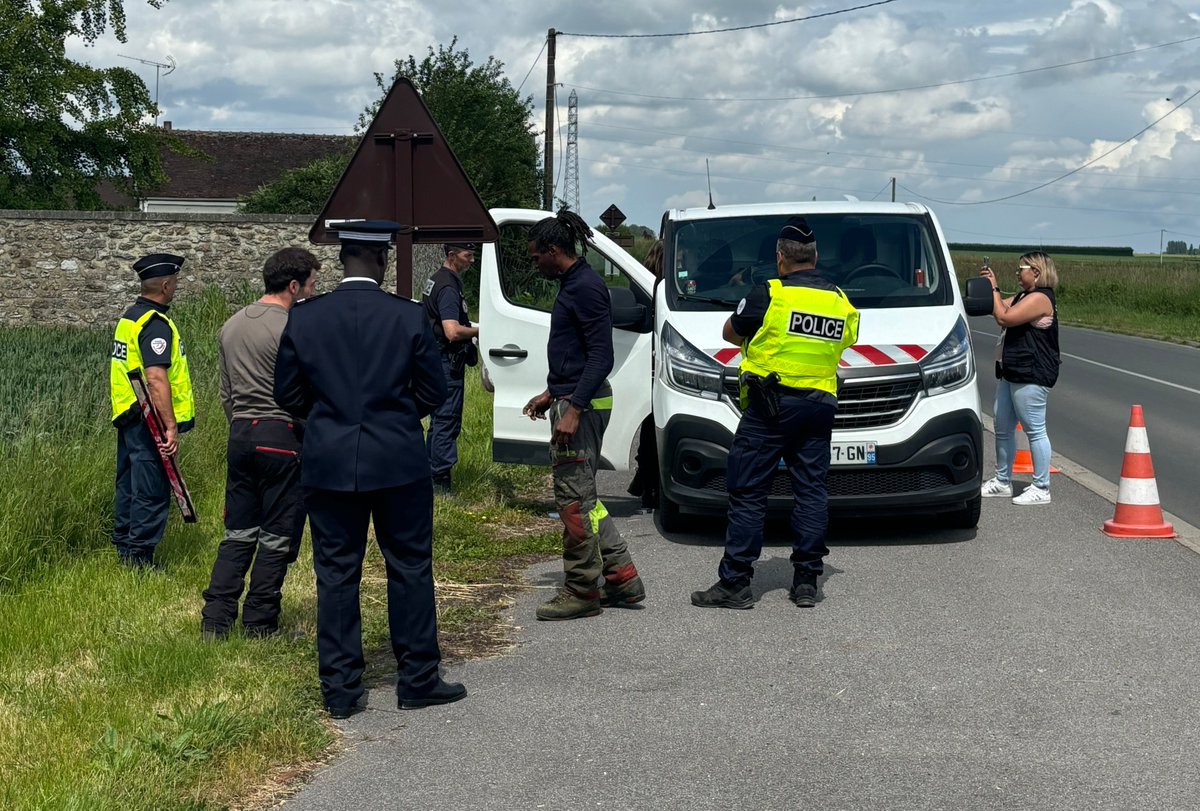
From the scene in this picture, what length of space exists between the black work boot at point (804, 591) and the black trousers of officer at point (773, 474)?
0.02 m

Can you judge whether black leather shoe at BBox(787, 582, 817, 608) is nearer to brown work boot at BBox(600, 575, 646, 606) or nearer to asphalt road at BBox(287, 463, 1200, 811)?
asphalt road at BBox(287, 463, 1200, 811)

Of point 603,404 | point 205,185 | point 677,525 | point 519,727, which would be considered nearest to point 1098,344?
point 677,525

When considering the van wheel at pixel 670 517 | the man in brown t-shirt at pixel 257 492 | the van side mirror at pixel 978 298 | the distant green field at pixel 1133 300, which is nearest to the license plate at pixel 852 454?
the van wheel at pixel 670 517

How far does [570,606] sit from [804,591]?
1.16 meters

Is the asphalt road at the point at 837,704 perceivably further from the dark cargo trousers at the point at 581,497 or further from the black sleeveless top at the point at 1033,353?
the black sleeveless top at the point at 1033,353

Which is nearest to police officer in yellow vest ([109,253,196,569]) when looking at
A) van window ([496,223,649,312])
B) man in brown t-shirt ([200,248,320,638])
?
man in brown t-shirt ([200,248,320,638])

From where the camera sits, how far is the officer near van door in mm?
7027

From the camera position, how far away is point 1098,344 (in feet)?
95.0

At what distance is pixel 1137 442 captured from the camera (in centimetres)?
902

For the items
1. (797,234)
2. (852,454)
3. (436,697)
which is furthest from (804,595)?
(436,697)

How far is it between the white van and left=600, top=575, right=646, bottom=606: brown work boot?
4.56ft

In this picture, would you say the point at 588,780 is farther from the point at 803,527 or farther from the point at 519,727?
the point at 803,527

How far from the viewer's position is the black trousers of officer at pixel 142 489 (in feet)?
25.4

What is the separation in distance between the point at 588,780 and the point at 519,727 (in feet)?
2.11
